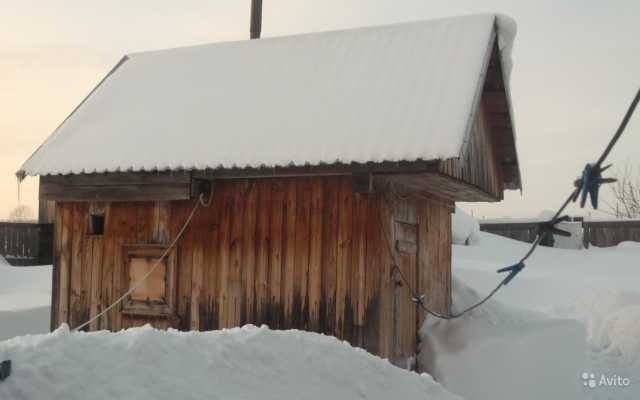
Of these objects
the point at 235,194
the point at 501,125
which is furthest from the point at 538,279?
the point at 235,194

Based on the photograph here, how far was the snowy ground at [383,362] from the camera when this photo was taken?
4.39 m

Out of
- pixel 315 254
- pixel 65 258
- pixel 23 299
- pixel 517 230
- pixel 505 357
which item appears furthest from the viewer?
pixel 517 230

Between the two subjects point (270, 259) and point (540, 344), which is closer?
point (270, 259)

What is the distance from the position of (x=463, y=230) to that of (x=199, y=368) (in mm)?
22900

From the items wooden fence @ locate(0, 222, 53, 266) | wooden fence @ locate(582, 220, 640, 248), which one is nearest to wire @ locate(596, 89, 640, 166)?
wooden fence @ locate(0, 222, 53, 266)

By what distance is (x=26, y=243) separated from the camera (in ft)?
84.5

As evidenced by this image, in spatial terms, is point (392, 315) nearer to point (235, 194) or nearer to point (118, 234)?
point (235, 194)

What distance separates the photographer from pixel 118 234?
1025 centimetres

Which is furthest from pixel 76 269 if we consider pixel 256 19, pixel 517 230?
pixel 517 230

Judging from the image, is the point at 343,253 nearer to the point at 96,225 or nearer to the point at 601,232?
Answer: the point at 96,225

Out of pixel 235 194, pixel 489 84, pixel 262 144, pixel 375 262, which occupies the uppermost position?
pixel 489 84

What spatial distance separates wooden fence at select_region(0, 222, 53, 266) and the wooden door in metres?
18.2

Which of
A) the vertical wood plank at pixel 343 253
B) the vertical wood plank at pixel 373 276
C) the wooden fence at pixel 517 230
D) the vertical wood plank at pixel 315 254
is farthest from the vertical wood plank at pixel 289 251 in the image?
the wooden fence at pixel 517 230

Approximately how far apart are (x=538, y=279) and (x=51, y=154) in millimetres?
14157
